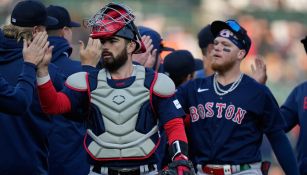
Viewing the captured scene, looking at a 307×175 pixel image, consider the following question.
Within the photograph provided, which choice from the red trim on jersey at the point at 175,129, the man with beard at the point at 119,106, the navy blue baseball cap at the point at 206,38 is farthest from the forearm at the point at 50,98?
the navy blue baseball cap at the point at 206,38

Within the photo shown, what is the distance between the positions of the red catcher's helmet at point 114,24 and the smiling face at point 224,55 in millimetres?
1040

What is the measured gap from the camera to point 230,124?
7.72 m

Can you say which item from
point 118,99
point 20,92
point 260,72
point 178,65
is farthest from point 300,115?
point 20,92

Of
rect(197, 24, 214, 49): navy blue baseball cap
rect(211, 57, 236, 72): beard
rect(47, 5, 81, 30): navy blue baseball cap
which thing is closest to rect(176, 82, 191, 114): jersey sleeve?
rect(211, 57, 236, 72): beard

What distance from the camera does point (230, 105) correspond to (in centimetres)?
779

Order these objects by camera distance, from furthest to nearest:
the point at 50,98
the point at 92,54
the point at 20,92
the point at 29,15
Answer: the point at 92,54 < the point at 29,15 < the point at 50,98 < the point at 20,92

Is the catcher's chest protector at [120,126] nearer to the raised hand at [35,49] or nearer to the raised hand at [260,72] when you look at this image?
the raised hand at [35,49]

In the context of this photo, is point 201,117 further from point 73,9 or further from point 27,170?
point 73,9

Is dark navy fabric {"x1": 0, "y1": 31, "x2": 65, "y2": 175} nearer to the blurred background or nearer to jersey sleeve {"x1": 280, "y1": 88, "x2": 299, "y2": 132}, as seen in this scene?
jersey sleeve {"x1": 280, "y1": 88, "x2": 299, "y2": 132}

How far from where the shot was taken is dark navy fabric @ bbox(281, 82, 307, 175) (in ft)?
29.1

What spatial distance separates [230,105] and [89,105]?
1422 mm

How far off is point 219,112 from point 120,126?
4.13ft

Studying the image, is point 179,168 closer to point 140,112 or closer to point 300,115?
point 140,112

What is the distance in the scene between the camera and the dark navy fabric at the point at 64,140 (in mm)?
8312
